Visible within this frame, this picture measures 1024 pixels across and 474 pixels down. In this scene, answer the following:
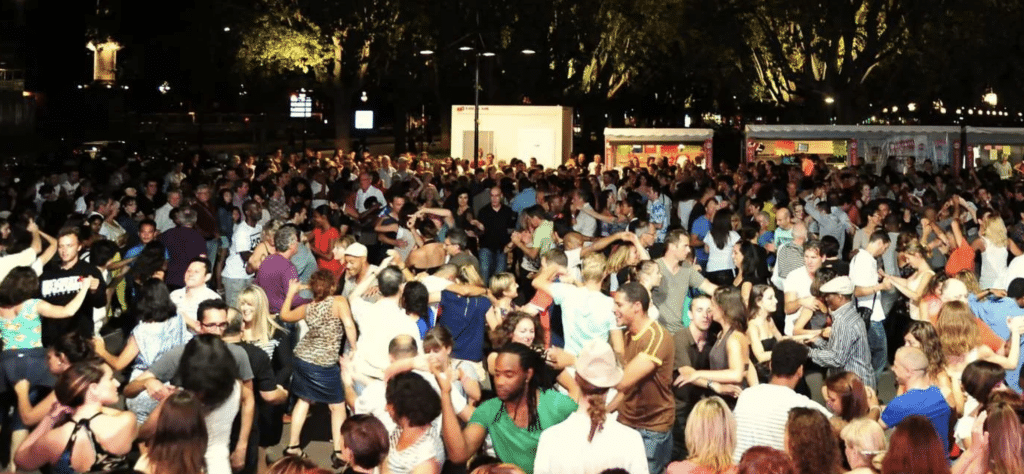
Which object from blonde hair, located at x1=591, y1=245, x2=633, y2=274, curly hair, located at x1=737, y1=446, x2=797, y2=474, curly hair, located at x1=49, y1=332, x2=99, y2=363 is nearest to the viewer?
curly hair, located at x1=737, y1=446, x2=797, y2=474

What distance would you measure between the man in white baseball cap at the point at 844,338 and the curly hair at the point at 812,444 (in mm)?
2741

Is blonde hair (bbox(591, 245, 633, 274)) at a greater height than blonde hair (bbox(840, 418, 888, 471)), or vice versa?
blonde hair (bbox(591, 245, 633, 274))

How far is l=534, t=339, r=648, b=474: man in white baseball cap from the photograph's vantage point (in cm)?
643

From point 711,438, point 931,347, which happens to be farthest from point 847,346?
point 711,438

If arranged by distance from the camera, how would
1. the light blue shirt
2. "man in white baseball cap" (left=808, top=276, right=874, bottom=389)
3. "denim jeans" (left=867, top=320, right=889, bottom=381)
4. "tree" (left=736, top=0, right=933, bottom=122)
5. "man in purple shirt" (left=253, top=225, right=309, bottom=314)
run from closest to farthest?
"man in white baseball cap" (left=808, top=276, right=874, bottom=389)
the light blue shirt
"denim jeans" (left=867, top=320, right=889, bottom=381)
"man in purple shirt" (left=253, top=225, right=309, bottom=314)
"tree" (left=736, top=0, right=933, bottom=122)

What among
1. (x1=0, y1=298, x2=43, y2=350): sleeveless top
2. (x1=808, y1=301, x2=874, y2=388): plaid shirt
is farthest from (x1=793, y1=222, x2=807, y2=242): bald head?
(x1=0, y1=298, x2=43, y2=350): sleeveless top

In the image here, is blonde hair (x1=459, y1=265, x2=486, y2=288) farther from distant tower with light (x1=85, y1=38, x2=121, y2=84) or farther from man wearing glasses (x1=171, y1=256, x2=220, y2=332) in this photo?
distant tower with light (x1=85, y1=38, x2=121, y2=84)

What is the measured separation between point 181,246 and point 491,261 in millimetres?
4133

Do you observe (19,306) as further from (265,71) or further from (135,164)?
(265,71)

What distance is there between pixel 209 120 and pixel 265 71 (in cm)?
2601

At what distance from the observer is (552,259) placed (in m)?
10.5

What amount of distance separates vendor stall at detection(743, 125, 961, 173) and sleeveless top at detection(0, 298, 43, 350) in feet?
75.0

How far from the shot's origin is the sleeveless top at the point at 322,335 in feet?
31.9

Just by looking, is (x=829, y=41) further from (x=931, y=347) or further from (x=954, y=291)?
(x=931, y=347)
